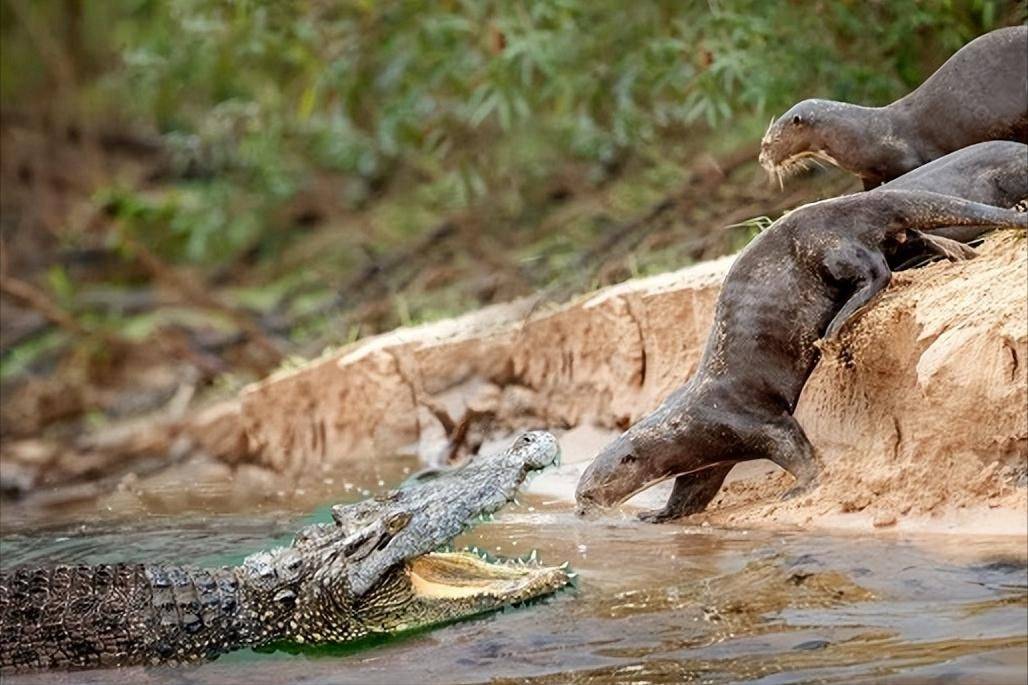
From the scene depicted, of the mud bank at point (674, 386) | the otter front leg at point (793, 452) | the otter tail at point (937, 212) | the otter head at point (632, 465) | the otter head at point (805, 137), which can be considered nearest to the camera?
the mud bank at point (674, 386)

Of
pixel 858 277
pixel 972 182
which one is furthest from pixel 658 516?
pixel 972 182

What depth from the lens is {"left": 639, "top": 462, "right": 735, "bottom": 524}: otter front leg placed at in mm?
5727

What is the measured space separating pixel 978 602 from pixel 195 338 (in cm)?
947

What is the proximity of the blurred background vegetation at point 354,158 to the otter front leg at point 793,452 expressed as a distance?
8.60 feet

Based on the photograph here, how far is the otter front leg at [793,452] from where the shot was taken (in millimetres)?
5387

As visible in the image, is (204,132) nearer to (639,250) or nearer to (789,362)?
(639,250)

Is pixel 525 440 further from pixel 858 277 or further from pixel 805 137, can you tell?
pixel 805 137

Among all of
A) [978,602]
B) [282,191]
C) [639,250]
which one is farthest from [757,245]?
[282,191]

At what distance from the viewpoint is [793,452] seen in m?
5.43

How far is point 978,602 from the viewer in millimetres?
4242

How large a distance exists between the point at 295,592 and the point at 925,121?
119 inches

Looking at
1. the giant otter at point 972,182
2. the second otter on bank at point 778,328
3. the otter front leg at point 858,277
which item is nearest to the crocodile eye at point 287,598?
the second otter on bank at point 778,328

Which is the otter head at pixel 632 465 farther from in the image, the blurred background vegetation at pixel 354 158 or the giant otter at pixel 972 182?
the blurred background vegetation at pixel 354 158

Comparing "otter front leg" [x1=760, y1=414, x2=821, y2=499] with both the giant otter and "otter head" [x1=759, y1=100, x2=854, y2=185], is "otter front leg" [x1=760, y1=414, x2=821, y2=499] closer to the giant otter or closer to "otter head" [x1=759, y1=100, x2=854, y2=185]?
the giant otter
